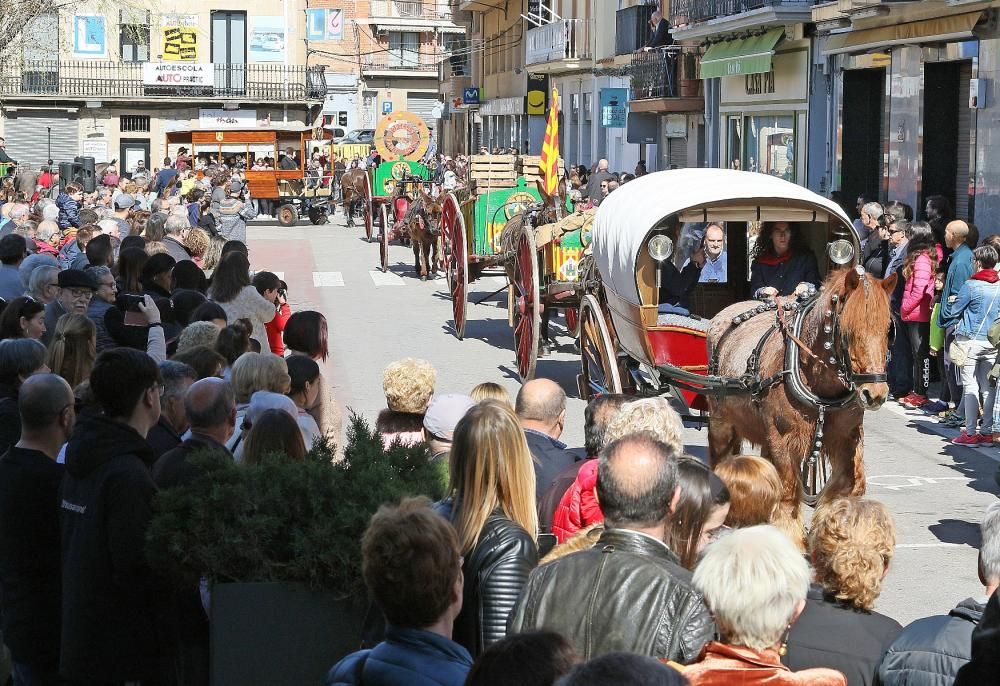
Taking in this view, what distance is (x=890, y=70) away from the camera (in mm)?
20766

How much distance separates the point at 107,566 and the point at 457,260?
1327 cm

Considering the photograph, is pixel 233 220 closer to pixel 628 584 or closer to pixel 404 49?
A: pixel 628 584

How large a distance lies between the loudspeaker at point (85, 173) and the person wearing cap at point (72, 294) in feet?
78.0

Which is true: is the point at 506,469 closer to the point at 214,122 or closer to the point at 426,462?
the point at 426,462

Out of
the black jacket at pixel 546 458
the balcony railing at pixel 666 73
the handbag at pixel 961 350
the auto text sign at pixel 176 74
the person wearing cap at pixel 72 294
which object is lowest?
the handbag at pixel 961 350

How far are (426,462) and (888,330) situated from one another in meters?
3.79

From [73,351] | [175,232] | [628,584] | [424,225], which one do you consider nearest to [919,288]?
[175,232]

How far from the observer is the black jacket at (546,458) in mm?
6102

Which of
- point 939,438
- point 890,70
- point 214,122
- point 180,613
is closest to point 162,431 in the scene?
point 180,613

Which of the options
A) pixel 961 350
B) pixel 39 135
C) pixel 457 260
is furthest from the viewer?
pixel 39 135

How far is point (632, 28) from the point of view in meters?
34.6

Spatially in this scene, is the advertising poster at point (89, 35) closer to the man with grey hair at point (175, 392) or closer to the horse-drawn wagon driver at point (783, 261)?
the horse-drawn wagon driver at point (783, 261)

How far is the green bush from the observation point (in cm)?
457

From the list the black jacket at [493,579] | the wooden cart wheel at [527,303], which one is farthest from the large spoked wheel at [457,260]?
the black jacket at [493,579]
